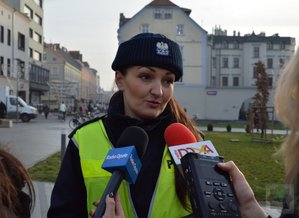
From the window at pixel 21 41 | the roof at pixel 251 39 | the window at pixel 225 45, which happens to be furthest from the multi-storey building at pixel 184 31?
the roof at pixel 251 39

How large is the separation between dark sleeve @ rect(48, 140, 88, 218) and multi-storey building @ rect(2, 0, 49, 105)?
47544mm

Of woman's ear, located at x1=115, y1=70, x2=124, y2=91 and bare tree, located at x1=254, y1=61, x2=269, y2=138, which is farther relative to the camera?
bare tree, located at x1=254, y1=61, x2=269, y2=138

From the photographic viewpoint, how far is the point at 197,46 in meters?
50.9

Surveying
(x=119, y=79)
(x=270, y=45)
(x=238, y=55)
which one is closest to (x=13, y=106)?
(x=119, y=79)

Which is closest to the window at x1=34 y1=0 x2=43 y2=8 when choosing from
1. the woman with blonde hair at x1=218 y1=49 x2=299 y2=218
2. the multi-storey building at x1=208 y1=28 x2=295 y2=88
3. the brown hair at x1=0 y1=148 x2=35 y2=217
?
the multi-storey building at x1=208 y1=28 x2=295 y2=88

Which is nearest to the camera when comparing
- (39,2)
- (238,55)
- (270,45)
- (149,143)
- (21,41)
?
(149,143)

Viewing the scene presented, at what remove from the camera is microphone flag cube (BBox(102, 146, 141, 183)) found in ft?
4.81

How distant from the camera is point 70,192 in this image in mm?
2025

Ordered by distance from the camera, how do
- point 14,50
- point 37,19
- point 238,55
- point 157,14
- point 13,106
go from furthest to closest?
point 238,55 < point 37,19 < point 157,14 < point 14,50 < point 13,106

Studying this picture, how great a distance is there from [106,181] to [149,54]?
0.62 meters

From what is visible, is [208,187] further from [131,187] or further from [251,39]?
[251,39]

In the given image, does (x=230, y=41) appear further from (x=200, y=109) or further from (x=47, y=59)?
(x=47, y=59)

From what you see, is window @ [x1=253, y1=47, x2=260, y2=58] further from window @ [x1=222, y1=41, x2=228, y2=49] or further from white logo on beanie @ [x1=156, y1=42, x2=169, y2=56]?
white logo on beanie @ [x1=156, y1=42, x2=169, y2=56]

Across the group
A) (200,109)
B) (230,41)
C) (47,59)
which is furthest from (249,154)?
(47,59)
